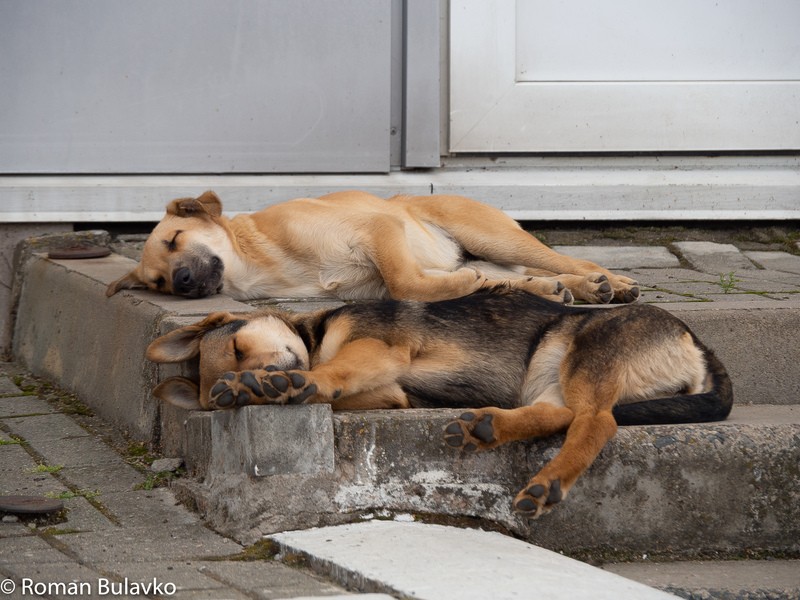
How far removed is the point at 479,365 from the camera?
3.85m

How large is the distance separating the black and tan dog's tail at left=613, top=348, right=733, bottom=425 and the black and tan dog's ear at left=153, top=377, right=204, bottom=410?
1.58m

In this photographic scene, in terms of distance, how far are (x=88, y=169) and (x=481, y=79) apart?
8.85ft

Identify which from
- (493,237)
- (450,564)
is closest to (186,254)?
(493,237)

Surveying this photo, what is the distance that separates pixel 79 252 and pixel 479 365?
3.47 m

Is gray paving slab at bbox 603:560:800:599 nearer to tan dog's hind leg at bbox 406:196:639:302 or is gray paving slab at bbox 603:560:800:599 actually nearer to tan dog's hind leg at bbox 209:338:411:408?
tan dog's hind leg at bbox 209:338:411:408

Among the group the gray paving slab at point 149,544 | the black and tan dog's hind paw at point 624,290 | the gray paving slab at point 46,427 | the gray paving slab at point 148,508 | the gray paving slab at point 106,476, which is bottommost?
the gray paving slab at point 46,427

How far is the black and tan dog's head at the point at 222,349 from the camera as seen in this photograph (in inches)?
148

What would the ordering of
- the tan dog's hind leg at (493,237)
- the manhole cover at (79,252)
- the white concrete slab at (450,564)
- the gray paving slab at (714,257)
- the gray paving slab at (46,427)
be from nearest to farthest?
the white concrete slab at (450,564), the gray paving slab at (46,427), the tan dog's hind leg at (493,237), the manhole cover at (79,252), the gray paving slab at (714,257)

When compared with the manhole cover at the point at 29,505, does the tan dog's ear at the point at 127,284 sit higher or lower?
higher

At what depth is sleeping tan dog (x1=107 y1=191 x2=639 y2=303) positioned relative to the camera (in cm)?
515

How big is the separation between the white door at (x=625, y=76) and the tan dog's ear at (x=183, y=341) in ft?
11.4

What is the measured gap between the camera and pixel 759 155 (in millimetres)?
7258

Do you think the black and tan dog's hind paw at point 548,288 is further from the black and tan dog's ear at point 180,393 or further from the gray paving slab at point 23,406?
the gray paving slab at point 23,406

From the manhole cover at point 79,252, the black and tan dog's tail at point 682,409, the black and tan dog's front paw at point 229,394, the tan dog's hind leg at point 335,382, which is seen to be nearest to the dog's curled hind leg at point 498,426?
the black and tan dog's tail at point 682,409
